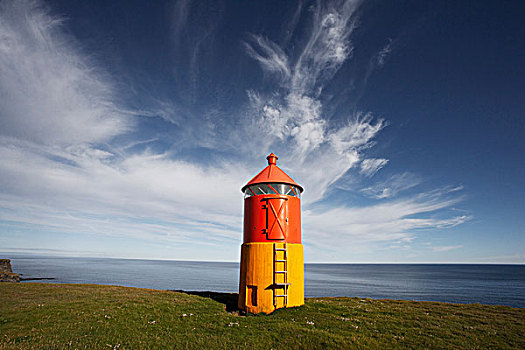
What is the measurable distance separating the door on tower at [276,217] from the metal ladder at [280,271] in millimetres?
777

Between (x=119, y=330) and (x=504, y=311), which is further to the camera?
(x=504, y=311)

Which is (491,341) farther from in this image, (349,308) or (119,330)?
(119,330)

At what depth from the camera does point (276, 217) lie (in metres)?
20.0

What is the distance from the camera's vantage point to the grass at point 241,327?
40.5 ft

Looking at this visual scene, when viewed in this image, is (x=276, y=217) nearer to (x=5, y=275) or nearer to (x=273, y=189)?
(x=273, y=189)

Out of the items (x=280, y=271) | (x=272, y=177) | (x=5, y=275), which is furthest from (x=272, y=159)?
(x=5, y=275)

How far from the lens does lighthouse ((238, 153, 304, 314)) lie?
1883cm

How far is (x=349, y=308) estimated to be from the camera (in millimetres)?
20297

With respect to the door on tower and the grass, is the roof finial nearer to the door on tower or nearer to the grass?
the door on tower

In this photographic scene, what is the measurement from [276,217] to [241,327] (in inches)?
297

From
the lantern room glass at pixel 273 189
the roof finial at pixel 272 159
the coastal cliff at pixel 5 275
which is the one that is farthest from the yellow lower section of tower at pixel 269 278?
the coastal cliff at pixel 5 275

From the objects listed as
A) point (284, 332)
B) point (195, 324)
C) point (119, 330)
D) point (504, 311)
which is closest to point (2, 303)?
point (119, 330)

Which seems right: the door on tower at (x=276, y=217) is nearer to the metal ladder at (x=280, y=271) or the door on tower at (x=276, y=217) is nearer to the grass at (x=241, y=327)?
the metal ladder at (x=280, y=271)

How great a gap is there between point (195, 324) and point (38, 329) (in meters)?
8.14
